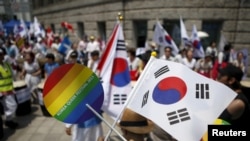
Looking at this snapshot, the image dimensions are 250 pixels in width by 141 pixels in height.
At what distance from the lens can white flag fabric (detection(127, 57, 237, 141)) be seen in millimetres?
1898

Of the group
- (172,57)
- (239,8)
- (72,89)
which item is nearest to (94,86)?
(72,89)

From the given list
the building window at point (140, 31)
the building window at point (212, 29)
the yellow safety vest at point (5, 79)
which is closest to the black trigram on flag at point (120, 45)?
the yellow safety vest at point (5, 79)

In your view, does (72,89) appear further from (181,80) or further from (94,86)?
(181,80)

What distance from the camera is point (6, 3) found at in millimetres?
8570

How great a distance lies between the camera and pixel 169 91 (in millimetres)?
2059

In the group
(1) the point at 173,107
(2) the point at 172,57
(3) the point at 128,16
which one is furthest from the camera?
(3) the point at 128,16

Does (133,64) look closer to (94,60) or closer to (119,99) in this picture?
(94,60)

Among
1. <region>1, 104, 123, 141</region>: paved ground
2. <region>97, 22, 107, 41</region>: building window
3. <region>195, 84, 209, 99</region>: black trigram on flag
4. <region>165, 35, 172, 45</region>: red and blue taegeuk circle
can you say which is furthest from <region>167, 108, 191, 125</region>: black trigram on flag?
<region>97, 22, 107, 41</region>: building window

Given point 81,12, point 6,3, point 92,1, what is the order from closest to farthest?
point 6,3 → point 92,1 → point 81,12

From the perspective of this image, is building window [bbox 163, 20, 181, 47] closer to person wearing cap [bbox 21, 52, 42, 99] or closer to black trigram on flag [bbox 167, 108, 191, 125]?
person wearing cap [bbox 21, 52, 42, 99]

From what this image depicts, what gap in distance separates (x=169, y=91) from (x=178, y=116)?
232mm

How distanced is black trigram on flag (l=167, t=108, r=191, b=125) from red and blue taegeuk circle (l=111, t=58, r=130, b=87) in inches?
62.7

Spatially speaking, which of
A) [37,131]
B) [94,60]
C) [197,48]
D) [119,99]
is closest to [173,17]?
[197,48]

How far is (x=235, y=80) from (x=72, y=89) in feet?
5.94
